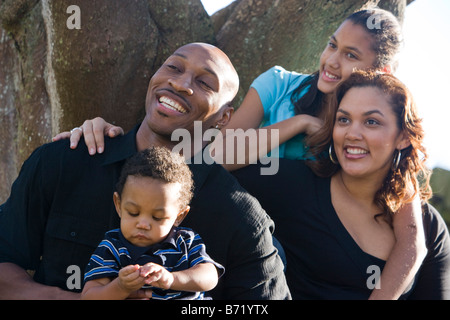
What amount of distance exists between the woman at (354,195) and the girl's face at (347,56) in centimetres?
26

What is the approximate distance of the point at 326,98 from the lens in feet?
12.0

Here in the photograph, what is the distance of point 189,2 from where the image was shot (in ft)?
13.7

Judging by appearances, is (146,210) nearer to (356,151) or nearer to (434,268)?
(356,151)

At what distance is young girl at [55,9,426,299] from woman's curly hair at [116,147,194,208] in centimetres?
56

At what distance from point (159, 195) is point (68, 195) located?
0.63 meters

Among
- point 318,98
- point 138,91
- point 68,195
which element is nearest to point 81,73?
point 138,91

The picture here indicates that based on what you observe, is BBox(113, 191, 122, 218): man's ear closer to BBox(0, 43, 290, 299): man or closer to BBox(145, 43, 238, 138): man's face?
BBox(0, 43, 290, 299): man

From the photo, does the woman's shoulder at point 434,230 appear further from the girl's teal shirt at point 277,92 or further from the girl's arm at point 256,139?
the girl's teal shirt at point 277,92

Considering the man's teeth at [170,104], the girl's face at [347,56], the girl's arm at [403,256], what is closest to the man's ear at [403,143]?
the girl's arm at [403,256]

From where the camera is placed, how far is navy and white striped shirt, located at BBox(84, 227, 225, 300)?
2328mm

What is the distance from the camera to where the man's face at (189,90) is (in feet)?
9.71

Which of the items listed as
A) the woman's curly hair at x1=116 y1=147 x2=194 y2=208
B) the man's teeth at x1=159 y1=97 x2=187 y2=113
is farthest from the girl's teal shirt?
the woman's curly hair at x1=116 y1=147 x2=194 y2=208
